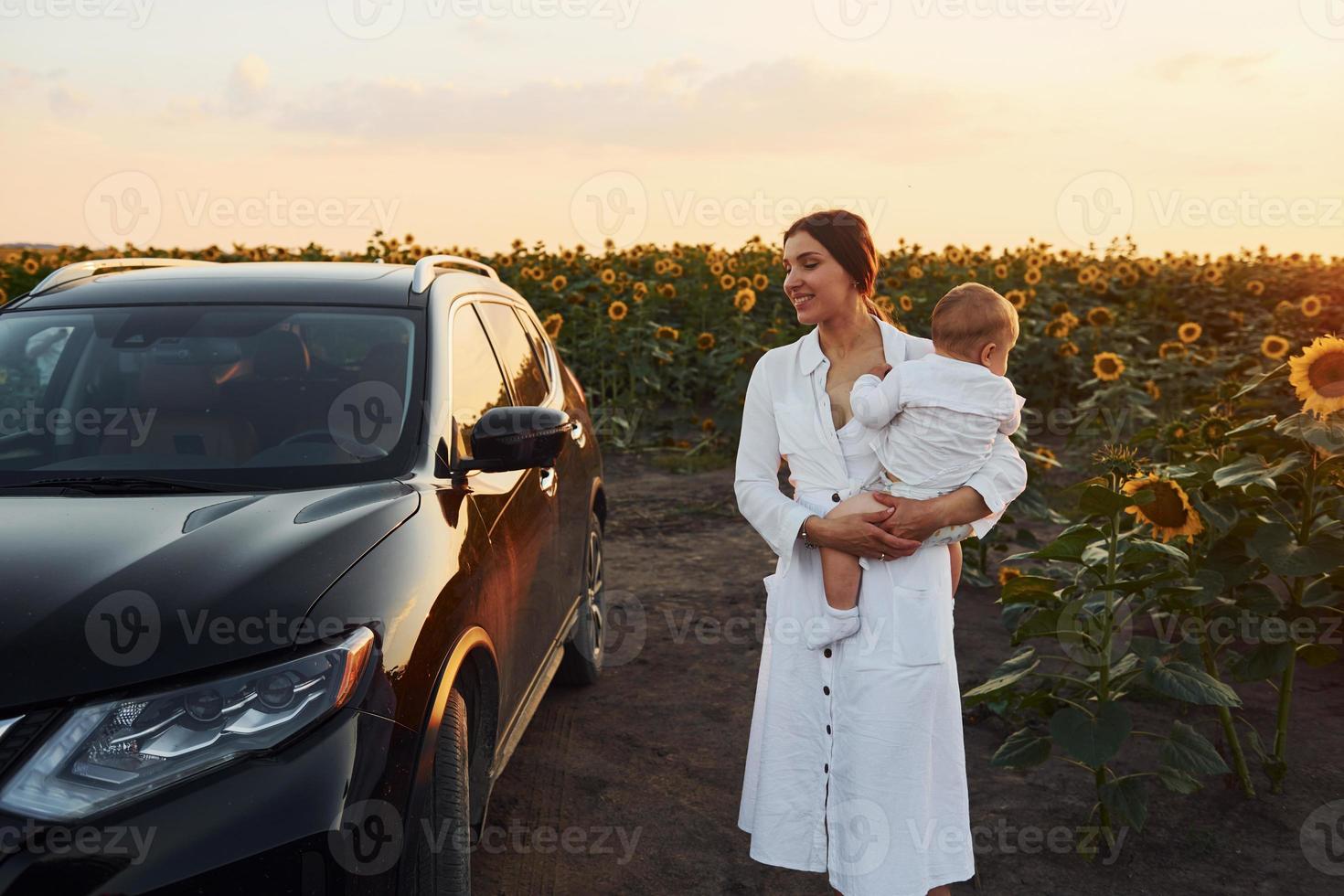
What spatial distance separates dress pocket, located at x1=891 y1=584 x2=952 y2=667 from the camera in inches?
110

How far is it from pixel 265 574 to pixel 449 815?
27.9 inches

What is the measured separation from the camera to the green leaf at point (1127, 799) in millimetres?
3424

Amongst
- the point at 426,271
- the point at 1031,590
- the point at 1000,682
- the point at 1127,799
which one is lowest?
the point at 1127,799

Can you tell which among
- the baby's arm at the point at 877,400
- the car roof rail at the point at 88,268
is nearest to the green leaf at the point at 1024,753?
the baby's arm at the point at 877,400

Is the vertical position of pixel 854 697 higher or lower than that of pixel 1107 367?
lower

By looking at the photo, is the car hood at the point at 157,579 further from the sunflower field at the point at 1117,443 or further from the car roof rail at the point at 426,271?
the sunflower field at the point at 1117,443

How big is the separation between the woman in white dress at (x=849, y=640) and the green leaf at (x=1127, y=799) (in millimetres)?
826

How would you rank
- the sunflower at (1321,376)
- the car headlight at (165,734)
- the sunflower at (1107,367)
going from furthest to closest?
1. the sunflower at (1107,367)
2. the sunflower at (1321,376)
3. the car headlight at (165,734)

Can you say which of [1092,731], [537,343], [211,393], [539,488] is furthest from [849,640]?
[537,343]

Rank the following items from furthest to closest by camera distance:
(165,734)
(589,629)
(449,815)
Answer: (589,629) → (449,815) → (165,734)

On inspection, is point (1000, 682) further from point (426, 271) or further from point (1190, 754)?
point (426, 271)

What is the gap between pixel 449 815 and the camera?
2.56 meters

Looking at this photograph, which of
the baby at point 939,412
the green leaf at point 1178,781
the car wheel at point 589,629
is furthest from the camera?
the car wheel at point 589,629

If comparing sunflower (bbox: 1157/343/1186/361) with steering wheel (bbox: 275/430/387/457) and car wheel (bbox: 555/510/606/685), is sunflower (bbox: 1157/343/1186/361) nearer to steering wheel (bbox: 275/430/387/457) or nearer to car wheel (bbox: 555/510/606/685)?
car wheel (bbox: 555/510/606/685)
